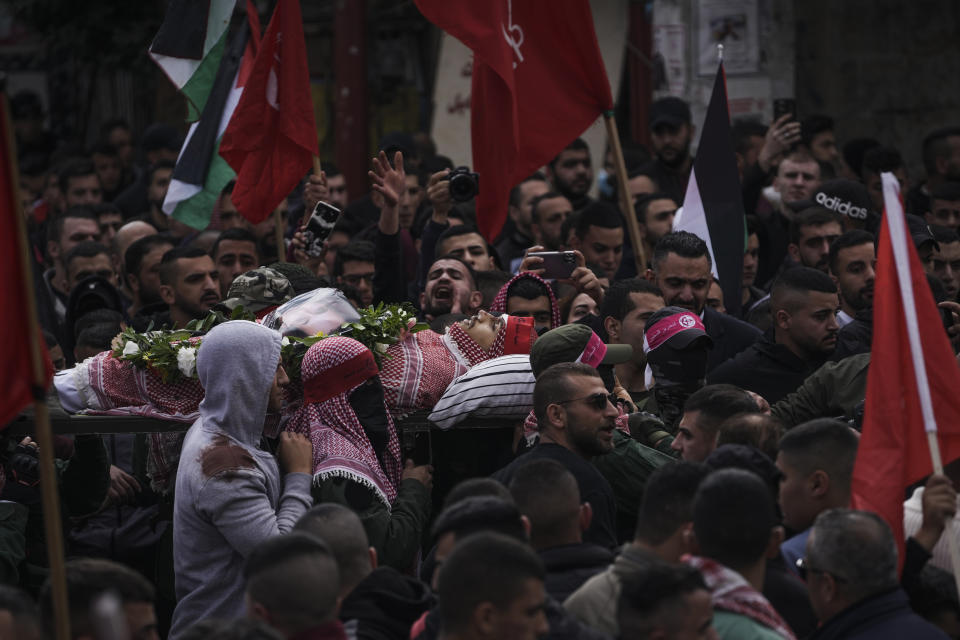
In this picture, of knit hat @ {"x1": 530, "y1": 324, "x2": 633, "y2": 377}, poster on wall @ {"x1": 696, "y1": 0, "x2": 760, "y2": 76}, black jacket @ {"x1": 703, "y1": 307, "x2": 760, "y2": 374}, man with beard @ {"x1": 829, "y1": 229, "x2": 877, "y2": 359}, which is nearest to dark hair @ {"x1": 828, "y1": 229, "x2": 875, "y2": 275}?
man with beard @ {"x1": 829, "y1": 229, "x2": 877, "y2": 359}

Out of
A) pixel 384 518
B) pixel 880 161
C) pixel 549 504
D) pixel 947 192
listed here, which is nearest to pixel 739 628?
pixel 549 504

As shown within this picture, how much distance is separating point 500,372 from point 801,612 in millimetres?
1738

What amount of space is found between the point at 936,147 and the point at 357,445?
6135 mm

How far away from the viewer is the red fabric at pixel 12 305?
429cm

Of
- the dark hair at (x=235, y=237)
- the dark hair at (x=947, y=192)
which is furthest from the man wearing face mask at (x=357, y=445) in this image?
the dark hair at (x=947, y=192)

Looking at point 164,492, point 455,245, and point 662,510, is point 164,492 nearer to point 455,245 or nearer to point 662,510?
point 662,510

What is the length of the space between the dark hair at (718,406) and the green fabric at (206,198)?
4.29 m

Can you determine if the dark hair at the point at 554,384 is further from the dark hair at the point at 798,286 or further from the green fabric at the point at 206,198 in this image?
the green fabric at the point at 206,198

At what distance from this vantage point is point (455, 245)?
877 centimetres

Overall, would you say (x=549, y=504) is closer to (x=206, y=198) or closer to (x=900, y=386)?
(x=900, y=386)

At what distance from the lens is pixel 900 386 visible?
4945 mm

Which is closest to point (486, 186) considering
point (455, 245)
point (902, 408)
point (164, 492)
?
point (455, 245)

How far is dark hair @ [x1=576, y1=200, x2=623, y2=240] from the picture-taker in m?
9.10

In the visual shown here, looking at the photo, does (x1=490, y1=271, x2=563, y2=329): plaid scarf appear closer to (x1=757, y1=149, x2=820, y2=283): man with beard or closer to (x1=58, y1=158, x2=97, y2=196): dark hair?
(x1=757, y1=149, x2=820, y2=283): man with beard
